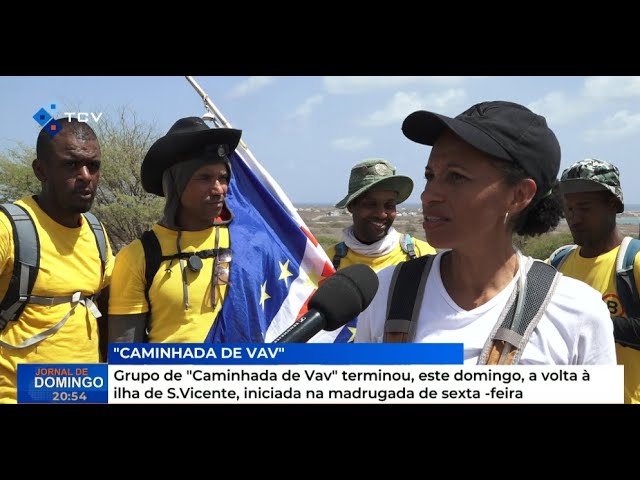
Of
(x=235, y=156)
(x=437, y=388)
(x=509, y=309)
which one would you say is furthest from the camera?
(x=235, y=156)

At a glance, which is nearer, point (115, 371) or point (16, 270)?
point (115, 371)

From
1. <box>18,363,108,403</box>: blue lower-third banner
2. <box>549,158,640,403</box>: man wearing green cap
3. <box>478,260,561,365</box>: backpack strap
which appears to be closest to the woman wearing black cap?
<box>478,260,561,365</box>: backpack strap

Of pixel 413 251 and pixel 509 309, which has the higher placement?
pixel 413 251

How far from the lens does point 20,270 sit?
2570mm

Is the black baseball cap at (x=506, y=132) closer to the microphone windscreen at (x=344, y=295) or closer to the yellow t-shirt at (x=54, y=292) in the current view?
the microphone windscreen at (x=344, y=295)

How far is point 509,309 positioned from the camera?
1.67 meters

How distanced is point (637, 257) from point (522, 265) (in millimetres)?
1431

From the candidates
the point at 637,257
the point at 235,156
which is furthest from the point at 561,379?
the point at 235,156

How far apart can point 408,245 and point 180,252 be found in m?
1.76

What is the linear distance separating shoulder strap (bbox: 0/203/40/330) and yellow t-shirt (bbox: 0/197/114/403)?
0.02 m

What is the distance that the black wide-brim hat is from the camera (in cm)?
299

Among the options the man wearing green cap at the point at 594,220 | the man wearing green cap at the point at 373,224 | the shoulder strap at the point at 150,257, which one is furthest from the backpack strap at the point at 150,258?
the man wearing green cap at the point at 594,220

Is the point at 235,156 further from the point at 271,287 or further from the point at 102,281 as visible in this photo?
the point at 102,281

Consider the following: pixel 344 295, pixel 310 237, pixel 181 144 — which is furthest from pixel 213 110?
pixel 344 295
